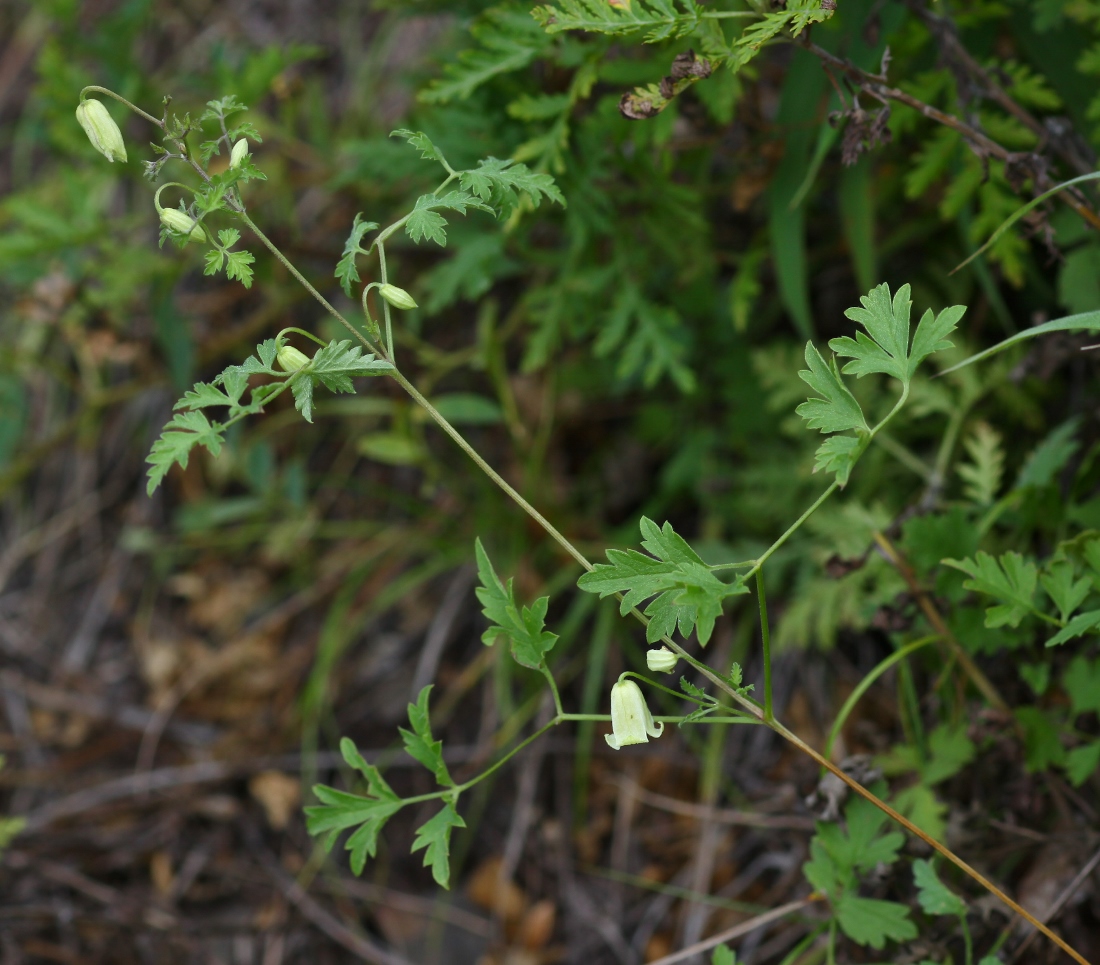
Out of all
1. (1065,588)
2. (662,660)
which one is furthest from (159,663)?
(1065,588)

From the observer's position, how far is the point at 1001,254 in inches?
52.1

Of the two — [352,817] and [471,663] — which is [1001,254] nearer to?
[352,817]

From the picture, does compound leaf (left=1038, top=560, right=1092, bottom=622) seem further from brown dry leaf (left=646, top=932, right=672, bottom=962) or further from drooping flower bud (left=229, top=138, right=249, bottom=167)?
brown dry leaf (left=646, top=932, right=672, bottom=962)

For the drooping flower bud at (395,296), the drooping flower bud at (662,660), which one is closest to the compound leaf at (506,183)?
the drooping flower bud at (395,296)

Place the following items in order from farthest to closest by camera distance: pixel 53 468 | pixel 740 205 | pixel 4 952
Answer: pixel 53 468 → pixel 4 952 → pixel 740 205

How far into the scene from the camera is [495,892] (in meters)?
2.00

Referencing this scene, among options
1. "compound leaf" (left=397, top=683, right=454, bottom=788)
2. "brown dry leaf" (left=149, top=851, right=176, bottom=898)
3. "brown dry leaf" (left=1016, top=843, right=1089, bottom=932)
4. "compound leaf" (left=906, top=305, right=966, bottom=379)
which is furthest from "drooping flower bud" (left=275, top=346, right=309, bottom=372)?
"brown dry leaf" (left=149, top=851, right=176, bottom=898)

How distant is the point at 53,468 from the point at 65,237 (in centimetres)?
103

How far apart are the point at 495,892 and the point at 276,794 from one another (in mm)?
587

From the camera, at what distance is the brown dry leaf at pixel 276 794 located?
2154 mm

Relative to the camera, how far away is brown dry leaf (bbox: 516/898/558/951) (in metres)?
1.92

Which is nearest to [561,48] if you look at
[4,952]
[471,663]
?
[471,663]

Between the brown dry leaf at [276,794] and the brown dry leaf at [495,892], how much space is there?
0.48 m

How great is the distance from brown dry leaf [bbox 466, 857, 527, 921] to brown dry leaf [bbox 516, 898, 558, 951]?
25mm
